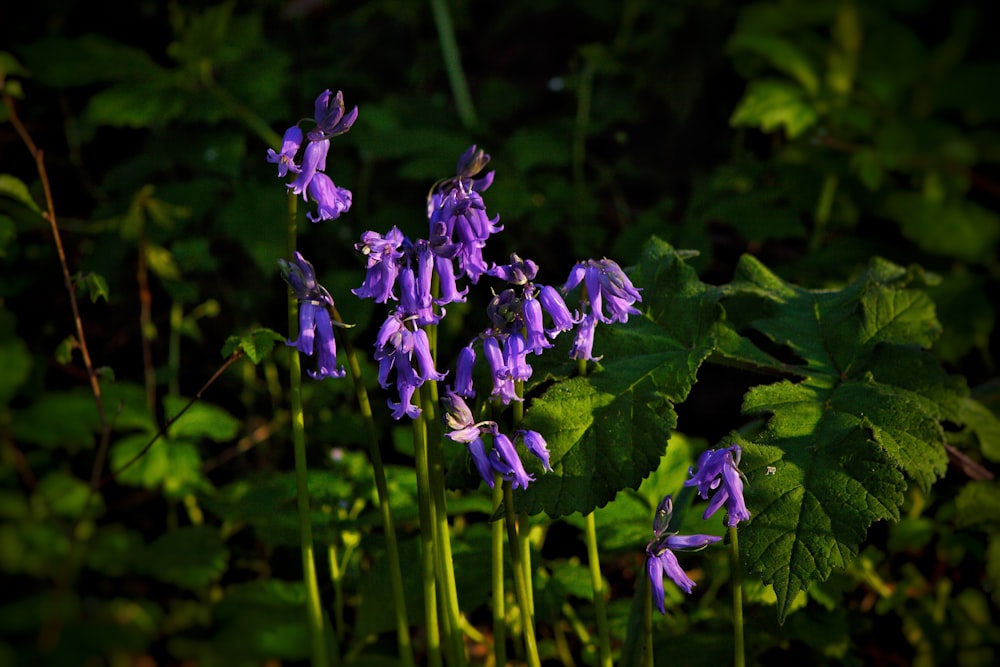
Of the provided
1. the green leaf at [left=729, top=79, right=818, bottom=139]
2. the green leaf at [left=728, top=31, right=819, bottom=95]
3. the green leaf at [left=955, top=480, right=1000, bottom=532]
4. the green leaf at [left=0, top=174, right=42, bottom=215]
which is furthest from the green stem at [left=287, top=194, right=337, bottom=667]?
the green leaf at [left=728, top=31, right=819, bottom=95]

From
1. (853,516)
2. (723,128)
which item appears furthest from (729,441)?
(723,128)

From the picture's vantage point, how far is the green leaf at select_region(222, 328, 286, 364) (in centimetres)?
164

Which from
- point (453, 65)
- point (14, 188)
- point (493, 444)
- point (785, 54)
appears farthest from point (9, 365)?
point (785, 54)

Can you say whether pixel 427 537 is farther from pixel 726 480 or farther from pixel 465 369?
pixel 726 480

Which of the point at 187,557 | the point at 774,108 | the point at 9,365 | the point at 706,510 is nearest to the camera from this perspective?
the point at 706,510

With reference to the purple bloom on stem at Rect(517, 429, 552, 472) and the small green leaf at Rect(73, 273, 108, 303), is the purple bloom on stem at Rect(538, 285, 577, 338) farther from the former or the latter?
the small green leaf at Rect(73, 273, 108, 303)

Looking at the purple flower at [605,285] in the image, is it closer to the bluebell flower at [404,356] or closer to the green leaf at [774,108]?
the bluebell flower at [404,356]

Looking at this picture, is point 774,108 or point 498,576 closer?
point 498,576

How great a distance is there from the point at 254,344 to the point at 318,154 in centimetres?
37

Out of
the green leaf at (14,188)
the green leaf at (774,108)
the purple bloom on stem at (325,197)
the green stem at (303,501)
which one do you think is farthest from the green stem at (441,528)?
the green leaf at (774,108)

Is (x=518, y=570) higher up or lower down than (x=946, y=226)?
lower down

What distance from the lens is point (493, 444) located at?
1.49 meters

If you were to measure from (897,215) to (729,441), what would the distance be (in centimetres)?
239

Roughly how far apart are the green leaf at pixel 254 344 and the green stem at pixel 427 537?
12.1 inches
